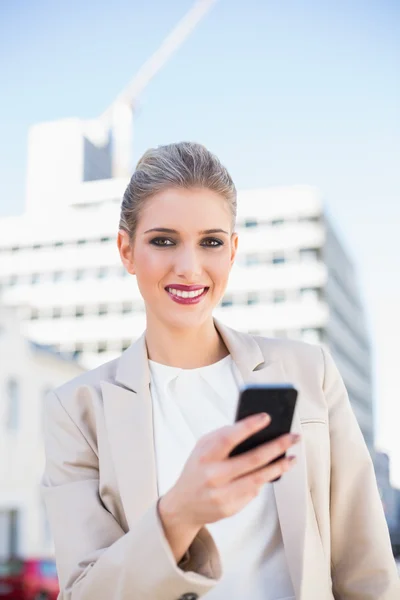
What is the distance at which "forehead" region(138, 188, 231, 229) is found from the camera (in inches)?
84.7

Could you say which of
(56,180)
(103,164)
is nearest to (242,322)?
(56,180)

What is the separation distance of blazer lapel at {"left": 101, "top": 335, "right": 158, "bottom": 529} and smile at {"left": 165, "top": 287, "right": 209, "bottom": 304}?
0.27 meters

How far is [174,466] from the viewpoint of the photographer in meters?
2.20

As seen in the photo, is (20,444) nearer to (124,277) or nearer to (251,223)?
(124,277)

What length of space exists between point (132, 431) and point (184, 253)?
510mm

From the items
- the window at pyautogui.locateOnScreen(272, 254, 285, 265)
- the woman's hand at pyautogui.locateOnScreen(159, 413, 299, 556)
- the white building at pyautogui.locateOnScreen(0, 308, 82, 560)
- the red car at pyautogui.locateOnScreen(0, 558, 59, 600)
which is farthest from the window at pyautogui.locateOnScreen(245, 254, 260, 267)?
the woman's hand at pyautogui.locateOnScreen(159, 413, 299, 556)

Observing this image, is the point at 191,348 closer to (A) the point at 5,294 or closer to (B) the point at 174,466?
(B) the point at 174,466

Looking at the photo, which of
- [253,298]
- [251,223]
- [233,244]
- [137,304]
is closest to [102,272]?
[137,304]

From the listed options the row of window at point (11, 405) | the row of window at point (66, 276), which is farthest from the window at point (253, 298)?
the row of window at point (11, 405)

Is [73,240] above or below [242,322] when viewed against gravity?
above

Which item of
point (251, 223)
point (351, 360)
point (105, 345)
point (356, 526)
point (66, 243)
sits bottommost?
point (356, 526)

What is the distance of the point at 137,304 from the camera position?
63688mm

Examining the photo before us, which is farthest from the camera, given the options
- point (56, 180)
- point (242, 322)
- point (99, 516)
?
point (56, 180)

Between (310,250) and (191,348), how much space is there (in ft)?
204
